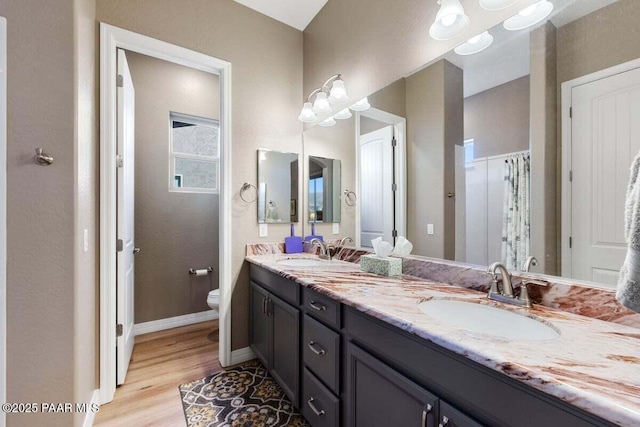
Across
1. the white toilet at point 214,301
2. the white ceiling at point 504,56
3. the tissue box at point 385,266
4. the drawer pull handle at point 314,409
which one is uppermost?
the white ceiling at point 504,56

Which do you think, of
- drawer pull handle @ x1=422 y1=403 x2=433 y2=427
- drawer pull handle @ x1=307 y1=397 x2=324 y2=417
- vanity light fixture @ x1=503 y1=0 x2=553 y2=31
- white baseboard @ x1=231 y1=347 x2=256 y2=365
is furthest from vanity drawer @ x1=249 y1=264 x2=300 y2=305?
vanity light fixture @ x1=503 y1=0 x2=553 y2=31

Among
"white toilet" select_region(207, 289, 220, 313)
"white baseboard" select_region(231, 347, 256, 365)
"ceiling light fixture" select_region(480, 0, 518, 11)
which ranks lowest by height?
"white baseboard" select_region(231, 347, 256, 365)

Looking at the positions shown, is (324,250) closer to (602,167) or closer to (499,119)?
(499,119)

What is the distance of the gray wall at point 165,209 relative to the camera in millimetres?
2715

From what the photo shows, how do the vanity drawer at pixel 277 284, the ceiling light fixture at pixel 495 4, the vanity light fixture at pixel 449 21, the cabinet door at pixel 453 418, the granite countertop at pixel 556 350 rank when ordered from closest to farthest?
the granite countertop at pixel 556 350 → the cabinet door at pixel 453 418 → the ceiling light fixture at pixel 495 4 → the vanity light fixture at pixel 449 21 → the vanity drawer at pixel 277 284

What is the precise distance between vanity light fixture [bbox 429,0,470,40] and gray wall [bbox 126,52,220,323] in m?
2.52

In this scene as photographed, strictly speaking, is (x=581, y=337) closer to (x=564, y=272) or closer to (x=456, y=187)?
(x=564, y=272)

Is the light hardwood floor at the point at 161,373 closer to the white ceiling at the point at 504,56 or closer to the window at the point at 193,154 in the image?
the window at the point at 193,154

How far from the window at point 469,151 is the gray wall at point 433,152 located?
43mm

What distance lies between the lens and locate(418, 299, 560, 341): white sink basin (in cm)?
85

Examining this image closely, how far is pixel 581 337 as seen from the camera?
0.73 metres

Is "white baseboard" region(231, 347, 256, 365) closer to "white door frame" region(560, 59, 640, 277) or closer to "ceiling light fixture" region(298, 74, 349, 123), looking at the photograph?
"ceiling light fixture" region(298, 74, 349, 123)

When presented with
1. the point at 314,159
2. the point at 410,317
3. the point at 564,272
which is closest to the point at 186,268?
the point at 314,159

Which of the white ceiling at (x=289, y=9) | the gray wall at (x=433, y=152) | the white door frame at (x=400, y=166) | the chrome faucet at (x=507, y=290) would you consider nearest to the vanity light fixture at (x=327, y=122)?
the white door frame at (x=400, y=166)
